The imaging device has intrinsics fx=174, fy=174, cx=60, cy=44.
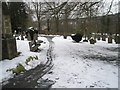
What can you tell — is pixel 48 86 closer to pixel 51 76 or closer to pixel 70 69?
pixel 51 76

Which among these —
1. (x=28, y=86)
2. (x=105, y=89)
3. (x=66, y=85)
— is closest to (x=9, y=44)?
(x=28, y=86)

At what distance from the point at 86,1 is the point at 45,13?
2.88 meters

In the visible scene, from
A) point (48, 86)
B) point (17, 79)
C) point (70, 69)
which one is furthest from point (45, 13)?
point (48, 86)

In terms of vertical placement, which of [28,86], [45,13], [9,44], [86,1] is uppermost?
[86,1]

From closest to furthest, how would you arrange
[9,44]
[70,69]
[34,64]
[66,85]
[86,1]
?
1. [66,85]
2. [70,69]
3. [34,64]
4. [9,44]
5. [86,1]

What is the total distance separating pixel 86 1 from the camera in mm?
11672

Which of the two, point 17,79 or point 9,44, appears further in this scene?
point 9,44

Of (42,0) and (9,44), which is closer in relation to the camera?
(9,44)

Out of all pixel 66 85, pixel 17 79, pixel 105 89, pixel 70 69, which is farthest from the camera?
pixel 70 69

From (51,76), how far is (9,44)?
4.07m

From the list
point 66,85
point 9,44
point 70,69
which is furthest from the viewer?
point 9,44

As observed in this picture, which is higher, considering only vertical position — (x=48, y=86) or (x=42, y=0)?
(x=42, y=0)

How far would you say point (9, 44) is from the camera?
9.64m

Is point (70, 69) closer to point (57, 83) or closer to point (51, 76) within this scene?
point (51, 76)
